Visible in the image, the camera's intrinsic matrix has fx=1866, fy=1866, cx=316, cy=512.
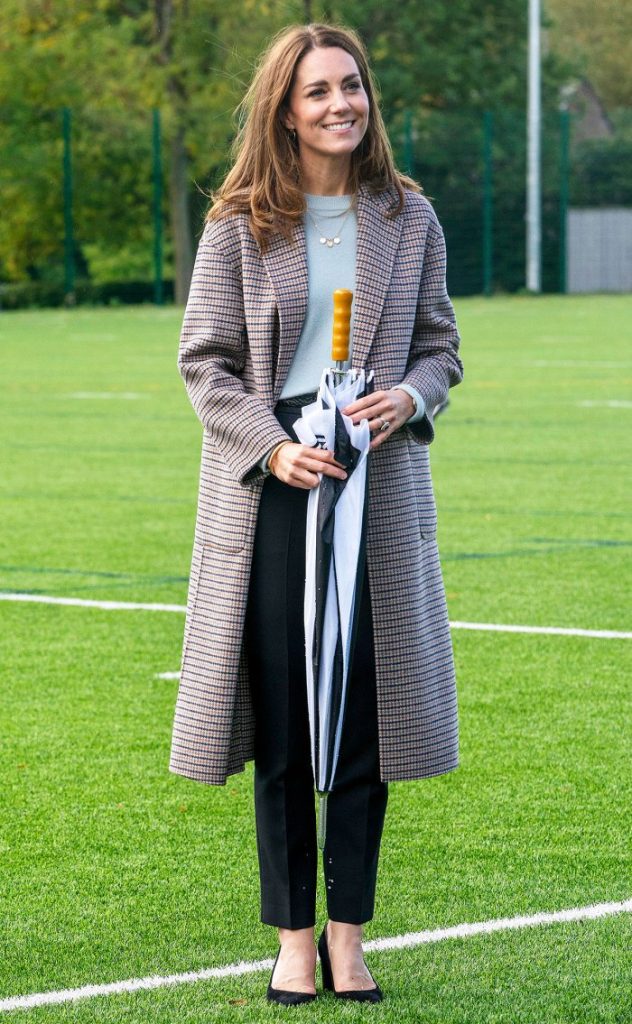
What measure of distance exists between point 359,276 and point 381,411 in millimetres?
310

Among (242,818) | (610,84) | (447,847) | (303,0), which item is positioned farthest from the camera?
(610,84)

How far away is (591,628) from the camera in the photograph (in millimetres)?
7871

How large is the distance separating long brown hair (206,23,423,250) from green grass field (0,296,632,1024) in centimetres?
164

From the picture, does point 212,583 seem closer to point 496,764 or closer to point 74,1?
point 496,764

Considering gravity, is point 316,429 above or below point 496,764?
above

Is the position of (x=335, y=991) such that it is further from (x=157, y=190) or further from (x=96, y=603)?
(x=157, y=190)

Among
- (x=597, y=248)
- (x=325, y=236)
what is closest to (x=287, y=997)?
(x=325, y=236)

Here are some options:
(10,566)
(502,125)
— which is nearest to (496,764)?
(10,566)

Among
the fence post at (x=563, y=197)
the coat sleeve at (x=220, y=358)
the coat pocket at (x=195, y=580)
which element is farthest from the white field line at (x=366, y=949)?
the fence post at (x=563, y=197)

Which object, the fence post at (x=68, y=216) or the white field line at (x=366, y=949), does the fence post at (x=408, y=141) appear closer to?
the fence post at (x=68, y=216)

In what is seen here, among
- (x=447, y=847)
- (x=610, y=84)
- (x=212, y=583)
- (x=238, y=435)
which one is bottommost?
(x=610, y=84)

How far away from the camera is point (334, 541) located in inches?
147

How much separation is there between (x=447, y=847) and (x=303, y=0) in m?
48.6

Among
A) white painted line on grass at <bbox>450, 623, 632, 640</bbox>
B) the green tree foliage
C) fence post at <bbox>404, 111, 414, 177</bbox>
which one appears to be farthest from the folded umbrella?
fence post at <bbox>404, 111, 414, 177</bbox>
